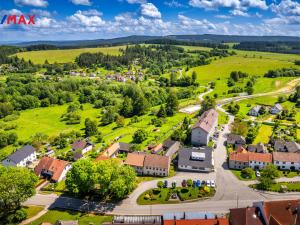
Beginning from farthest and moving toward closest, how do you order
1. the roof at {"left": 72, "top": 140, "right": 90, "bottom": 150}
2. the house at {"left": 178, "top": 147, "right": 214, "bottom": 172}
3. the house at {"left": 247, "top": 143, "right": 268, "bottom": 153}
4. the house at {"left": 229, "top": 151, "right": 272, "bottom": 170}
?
the roof at {"left": 72, "top": 140, "right": 90, "bottom": 150} → the house at {"left": 247, "top": 143, "right": 268, "bottom": 153} → the house at {"left": 229, "top": 151, "right": 272, "bottom": 170} → the house at {"left": 178, "top": 147, "right": 214, "bottom": 172}

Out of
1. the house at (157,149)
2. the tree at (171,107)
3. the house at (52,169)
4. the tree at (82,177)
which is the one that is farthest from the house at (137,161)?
the tree at (171,107)

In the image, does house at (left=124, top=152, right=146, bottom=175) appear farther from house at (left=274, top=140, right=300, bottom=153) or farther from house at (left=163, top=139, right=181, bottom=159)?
house at (left=274, top=140, right=300, bottom=153)

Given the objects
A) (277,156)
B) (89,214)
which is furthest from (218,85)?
(89,214)

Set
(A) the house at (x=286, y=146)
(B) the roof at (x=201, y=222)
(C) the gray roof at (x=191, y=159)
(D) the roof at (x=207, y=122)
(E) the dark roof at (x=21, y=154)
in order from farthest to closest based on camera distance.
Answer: (D) the roof at (x=207, y=122), (A) the house at (x=286, y=146), (E) the dark roof at (x=21, y=154), (C) the gray roof at (x=191, y=159), (B) the roof at (x=201, y=222)

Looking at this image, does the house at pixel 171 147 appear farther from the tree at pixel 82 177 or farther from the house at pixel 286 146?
the house at pixel 286 146

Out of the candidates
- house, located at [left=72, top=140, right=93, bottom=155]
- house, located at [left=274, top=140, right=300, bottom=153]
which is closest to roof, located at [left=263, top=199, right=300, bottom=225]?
house, located at [left=274, top=140, right=300, bottom=153]
